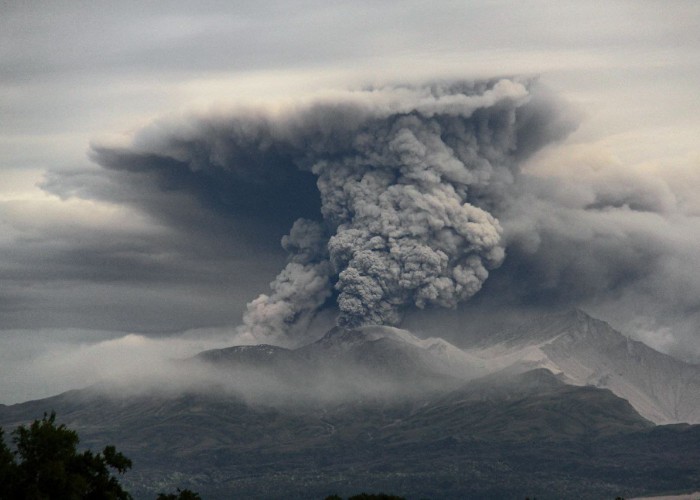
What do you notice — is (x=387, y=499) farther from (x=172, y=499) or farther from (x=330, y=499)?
(x=172, y=499)

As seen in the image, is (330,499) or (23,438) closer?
(23,438)

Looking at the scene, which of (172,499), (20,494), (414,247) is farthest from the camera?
(414,247)

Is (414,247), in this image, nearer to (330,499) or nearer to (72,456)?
(330,499)

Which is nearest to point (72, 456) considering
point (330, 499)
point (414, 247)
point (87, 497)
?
point (87, 497)

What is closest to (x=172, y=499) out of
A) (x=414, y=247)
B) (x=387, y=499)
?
(x=387, y=499)

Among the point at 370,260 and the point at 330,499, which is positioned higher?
the point at 370,260

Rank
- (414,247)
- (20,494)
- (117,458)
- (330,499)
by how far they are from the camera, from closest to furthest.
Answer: (20,494) → (117,458) → (330,499) → (414,247)
